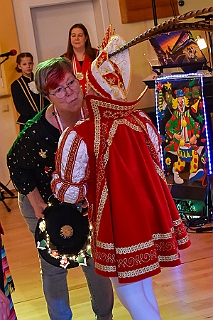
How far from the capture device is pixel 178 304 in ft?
9.36

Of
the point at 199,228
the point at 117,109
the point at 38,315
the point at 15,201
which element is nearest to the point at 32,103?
the point at 15,201

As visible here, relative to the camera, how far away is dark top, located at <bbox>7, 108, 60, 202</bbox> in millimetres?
2215

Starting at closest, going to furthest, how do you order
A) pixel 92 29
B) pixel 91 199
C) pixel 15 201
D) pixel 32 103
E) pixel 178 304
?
pixel 91 199 → pixel 178 304 → pixel 32 103 → pixel 15 201 → pixel 92 29

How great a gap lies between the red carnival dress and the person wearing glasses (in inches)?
9.5

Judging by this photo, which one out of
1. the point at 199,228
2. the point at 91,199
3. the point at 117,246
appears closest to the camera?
the point at 117,246

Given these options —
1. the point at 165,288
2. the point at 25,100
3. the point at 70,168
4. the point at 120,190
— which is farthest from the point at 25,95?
the point at 120,190

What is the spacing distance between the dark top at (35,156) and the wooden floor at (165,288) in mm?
914

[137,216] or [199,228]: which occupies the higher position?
[137,216]

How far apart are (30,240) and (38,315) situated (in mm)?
1450

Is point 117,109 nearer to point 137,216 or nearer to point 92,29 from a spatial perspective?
point 137,216

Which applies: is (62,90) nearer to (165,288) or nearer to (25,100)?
(165,288)

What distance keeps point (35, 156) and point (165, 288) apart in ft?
4.24

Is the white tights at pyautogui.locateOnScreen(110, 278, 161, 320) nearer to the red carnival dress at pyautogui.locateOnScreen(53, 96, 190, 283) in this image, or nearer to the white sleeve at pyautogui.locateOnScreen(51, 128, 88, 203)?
the red carnival dress at pyautogui.locateOnScreen(53, 96, 190, 283)

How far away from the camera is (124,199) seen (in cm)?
184
